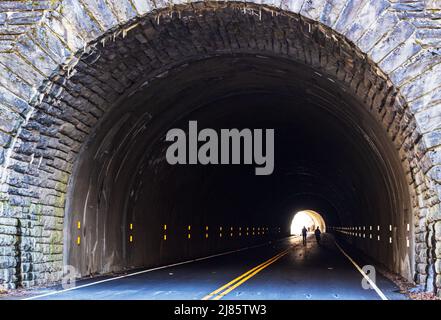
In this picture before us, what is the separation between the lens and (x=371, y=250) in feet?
95.3

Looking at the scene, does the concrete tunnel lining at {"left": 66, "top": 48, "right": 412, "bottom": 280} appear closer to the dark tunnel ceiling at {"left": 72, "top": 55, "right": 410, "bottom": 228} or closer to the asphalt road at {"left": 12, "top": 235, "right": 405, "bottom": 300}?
the dark tunnel ceiling at {"left": 72, "top": 55, "right": 410, "bottom": 228}

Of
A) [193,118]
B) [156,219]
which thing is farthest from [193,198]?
[193,118]

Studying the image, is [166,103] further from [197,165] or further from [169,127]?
[197,165]

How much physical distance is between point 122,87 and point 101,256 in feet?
18.2

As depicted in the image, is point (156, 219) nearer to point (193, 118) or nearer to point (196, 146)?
point (196, 146)
